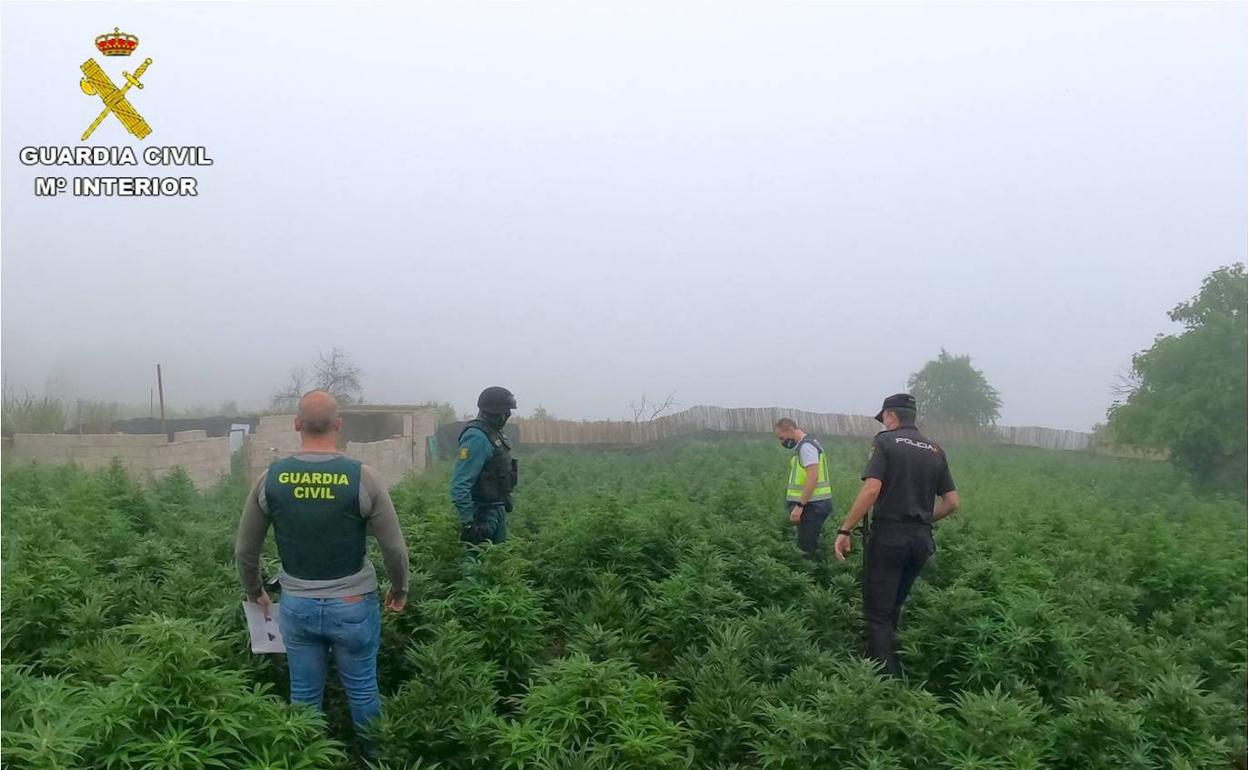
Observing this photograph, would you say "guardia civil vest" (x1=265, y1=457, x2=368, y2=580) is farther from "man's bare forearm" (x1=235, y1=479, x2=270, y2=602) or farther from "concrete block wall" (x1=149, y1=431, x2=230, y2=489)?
"concrete block wall" (x1=149, y1=431, x2=230, y2=489)

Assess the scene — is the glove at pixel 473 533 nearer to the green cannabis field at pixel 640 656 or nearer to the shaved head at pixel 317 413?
the green cannabis field at pixel 640 656

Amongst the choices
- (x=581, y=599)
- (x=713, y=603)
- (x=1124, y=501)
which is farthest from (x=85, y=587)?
(x=1124, y=501)

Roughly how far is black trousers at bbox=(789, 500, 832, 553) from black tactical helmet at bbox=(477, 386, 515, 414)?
2.93 metres

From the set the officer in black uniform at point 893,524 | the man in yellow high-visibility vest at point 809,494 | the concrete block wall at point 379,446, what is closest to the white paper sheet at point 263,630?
the officer in black uniform at point 893,524

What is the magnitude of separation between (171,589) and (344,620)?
168 centimetres

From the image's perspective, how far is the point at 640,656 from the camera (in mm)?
4625

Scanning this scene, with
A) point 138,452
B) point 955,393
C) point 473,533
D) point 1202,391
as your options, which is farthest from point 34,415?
point 955,393

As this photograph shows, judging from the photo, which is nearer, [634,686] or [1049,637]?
[634,686]

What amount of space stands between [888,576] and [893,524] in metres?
0.32

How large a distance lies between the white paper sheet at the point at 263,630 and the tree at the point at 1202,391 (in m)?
19.6

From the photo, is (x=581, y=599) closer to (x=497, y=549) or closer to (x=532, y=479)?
(x=497, y=549)

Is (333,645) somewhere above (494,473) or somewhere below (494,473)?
below

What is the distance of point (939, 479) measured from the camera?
192 inches

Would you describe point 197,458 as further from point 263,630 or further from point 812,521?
point 263,630
